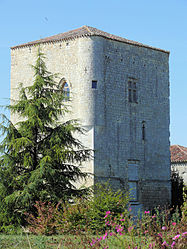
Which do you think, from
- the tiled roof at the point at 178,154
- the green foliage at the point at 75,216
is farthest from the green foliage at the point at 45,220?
the tiled roof at the point at 178,154

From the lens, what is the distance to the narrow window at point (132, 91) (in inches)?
1080

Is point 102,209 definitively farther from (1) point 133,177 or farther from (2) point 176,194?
(2) point 176,194

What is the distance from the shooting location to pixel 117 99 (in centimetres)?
2655

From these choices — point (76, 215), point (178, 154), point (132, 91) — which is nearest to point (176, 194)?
point (132, 91)

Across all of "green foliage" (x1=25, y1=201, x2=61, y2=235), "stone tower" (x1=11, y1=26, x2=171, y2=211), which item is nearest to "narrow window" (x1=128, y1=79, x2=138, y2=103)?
"stone tower" (x1=11, y1=26, x2=171, y2=211)

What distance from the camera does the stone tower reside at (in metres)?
25.4

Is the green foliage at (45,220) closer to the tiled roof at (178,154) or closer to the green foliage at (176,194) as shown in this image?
the green foliage at (176,194)

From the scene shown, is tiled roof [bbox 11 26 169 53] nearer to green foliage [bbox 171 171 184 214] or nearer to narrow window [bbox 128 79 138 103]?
narrow window [bbox 128 79 138 103]

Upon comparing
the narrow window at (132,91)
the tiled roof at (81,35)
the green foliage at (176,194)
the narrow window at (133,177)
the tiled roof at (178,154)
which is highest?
the tiled roof at (81,35)

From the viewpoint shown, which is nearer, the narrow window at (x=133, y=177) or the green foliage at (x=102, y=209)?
the green foliage at (x=102, y=209)

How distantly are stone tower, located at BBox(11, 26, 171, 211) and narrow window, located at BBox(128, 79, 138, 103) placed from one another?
0.06m

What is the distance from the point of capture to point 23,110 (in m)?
19.8

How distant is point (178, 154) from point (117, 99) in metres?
15.3

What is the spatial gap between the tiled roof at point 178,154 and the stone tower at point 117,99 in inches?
403
